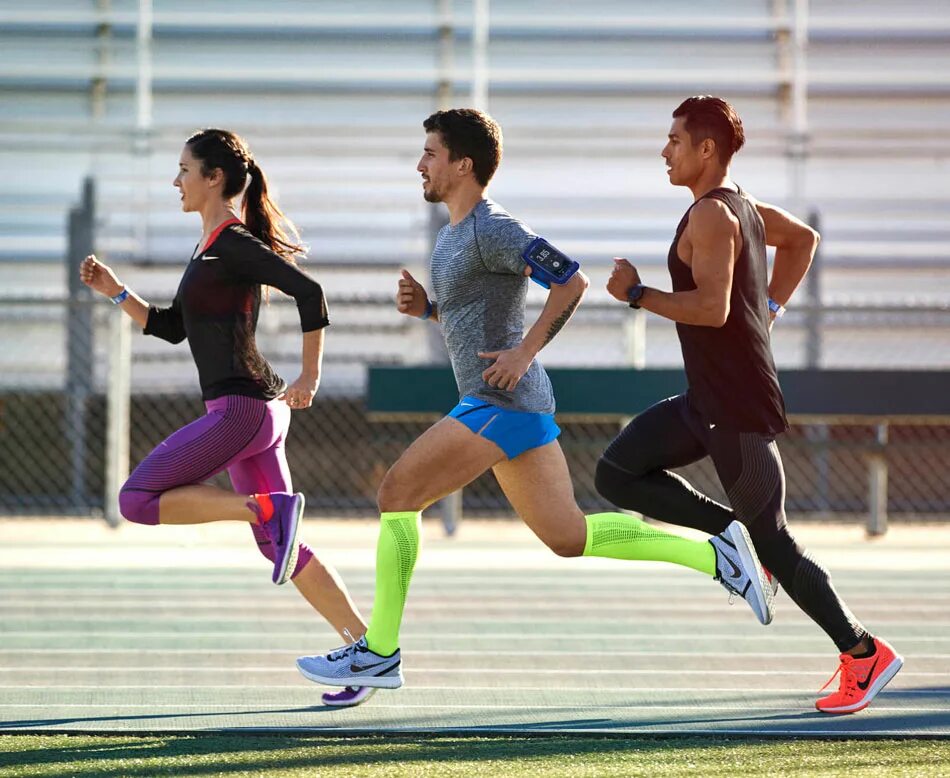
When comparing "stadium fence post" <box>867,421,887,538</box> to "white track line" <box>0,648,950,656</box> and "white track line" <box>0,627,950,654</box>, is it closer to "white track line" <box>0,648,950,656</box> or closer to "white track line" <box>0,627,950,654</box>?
"white track line" <box>0,627,950,654</box>

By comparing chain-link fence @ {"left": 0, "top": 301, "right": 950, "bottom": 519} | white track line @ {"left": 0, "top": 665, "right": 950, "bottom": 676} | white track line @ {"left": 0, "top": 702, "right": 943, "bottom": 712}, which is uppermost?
white track line @ {"left": 0, "top": 702, "right": 943, "bottom": 712}

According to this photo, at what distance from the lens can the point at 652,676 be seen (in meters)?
4.45

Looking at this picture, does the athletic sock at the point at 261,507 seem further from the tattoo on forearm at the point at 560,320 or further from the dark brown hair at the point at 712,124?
the dark brown hair at the point at 712,124

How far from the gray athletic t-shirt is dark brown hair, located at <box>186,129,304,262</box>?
0.51m

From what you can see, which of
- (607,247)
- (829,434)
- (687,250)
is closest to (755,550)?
(687,250)

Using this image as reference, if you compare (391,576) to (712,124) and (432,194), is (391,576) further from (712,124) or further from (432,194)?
(712,124)

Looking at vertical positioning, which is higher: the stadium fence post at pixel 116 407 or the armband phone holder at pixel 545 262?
the armband phone holder at pixel 545 262

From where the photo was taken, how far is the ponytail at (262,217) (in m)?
4.11

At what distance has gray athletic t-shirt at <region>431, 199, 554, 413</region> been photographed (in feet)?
12.0

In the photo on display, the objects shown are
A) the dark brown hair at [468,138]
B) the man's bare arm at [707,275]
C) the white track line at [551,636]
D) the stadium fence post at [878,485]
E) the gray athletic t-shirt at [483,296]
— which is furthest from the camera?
the stadium fence post at [878,485]

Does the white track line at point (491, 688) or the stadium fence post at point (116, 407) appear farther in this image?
the stadium fence post at point (116, 407)

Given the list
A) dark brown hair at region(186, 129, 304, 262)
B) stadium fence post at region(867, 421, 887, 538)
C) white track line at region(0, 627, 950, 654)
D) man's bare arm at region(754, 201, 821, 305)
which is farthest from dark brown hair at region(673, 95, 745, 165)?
stadium fence post at region(867, 421, 887, 538)

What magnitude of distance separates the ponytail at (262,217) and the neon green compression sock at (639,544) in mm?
1068

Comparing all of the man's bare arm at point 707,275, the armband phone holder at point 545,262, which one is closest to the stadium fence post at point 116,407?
the armband phone holder at point 545,262
